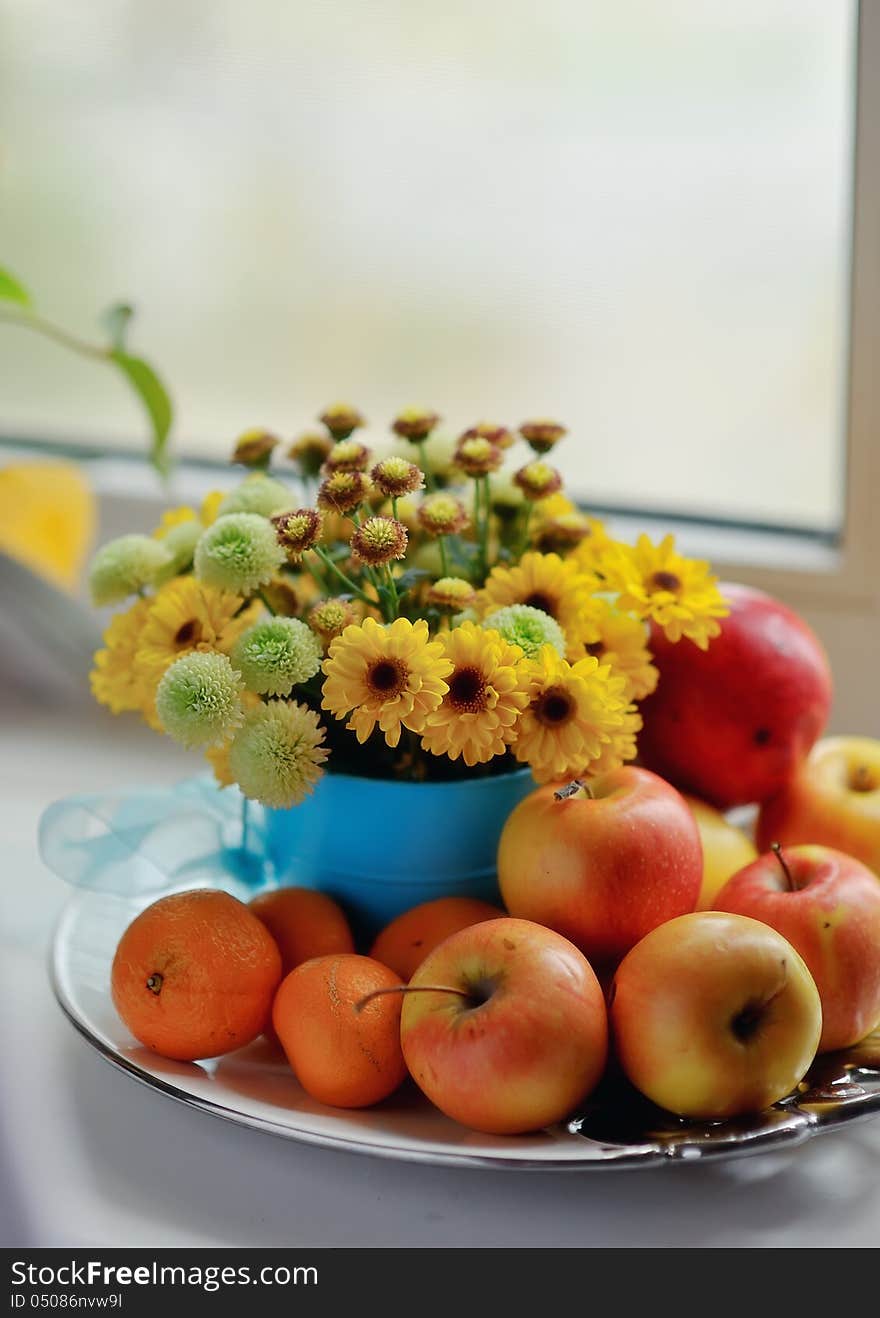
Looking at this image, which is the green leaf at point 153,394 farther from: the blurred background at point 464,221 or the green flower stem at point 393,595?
the green flower stem at point 393,595

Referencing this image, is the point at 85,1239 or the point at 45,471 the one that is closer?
the point at 85,1239

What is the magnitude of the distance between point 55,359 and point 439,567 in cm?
62

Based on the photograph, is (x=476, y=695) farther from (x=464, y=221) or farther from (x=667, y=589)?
(x=464, y=221)

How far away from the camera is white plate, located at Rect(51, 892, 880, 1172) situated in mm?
471

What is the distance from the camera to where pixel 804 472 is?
867mm

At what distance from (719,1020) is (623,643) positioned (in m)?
0.18

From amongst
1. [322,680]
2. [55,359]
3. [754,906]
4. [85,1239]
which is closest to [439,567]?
[322,680]

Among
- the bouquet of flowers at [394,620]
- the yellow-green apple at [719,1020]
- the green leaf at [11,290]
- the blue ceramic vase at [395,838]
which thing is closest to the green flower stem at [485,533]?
the bouquet of flowers at [394,620]

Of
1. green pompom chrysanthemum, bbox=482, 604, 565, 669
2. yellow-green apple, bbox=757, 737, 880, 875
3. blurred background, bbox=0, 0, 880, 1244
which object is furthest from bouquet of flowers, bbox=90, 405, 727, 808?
blurred background, bbox=0, 0, 880, 1244

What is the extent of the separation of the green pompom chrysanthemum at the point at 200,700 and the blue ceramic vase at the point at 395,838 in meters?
0.08

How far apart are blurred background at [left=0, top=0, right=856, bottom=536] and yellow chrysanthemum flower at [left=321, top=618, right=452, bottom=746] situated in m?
0.41
